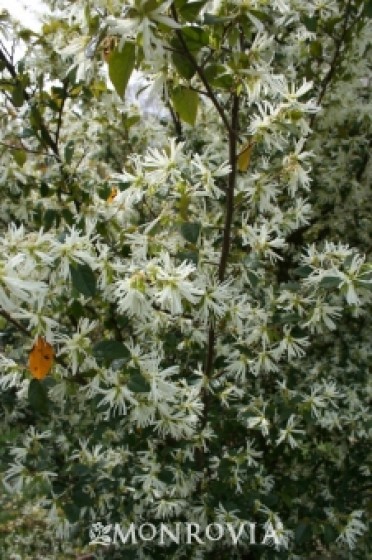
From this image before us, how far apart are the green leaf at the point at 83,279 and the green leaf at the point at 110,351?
17cm

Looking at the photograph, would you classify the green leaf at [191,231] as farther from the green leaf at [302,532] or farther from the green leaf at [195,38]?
the green leaf at [302,532]

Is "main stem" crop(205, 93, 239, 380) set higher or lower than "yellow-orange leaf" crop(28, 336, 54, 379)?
higher

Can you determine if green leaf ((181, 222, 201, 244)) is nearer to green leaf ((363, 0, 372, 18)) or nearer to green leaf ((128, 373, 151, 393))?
green leaf ((128, 373, 151, 393))

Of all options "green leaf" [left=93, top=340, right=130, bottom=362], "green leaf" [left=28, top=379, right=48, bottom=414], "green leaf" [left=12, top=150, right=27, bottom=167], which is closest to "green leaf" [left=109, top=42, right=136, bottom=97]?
"green leaf" [left=93, top=340, right=130, bottom=362]

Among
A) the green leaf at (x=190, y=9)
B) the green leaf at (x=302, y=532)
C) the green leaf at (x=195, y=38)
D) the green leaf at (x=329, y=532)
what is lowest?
the green leaf at (x=302, y=532)

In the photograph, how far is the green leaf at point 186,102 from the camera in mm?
1117

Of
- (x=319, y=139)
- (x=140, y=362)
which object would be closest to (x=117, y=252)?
(x=140, y=362)

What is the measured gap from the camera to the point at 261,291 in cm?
215

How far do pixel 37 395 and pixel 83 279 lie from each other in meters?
0.34

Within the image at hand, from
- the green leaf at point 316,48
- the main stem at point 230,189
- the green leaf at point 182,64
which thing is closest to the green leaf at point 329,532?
the main stem at point 230,189

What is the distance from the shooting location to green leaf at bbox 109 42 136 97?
90cm

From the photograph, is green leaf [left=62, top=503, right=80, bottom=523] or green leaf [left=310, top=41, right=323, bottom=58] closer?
green leaf [left=62, top=503, right=80, bottom=523]

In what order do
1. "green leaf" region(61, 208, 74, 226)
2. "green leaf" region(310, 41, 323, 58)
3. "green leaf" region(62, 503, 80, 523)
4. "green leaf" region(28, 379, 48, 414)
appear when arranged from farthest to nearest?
"green leaf" region(310, 41, 323, 58) → "green leaf" region(61, 208, 74, 226) → "green leaf" region(62, 503, 80, 523) → "green leaf" region(28, 379, 48, 414)

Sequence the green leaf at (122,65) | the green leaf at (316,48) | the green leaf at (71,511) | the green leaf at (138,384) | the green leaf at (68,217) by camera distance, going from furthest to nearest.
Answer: the green leaf at (316,48) < the green leaf at (68,217) < the green leaf at (71,511) < the green leaf at (138,384) < the green leaf at (122,65)
